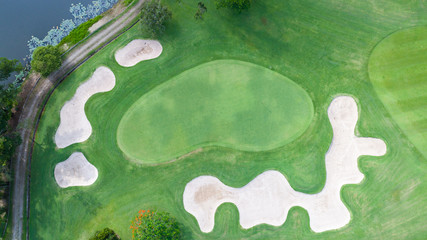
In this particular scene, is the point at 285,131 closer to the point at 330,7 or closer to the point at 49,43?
the point at 330,7

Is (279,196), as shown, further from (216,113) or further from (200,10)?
(200,10)

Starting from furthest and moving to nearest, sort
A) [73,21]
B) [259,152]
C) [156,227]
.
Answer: [73,21]
[259,152]
[156,227]

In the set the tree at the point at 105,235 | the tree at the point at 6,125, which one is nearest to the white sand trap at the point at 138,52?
the tree at the point at 6,125

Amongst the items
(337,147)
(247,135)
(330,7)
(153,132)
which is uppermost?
(153,132)

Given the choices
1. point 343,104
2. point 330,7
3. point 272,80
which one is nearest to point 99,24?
point 272,80

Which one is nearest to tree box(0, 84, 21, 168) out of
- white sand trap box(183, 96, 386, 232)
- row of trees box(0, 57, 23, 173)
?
row of trees box(0, 57, 23, 173)

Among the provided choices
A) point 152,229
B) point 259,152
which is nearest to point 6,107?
point 152,229

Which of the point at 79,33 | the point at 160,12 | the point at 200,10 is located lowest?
the point at 200,10
